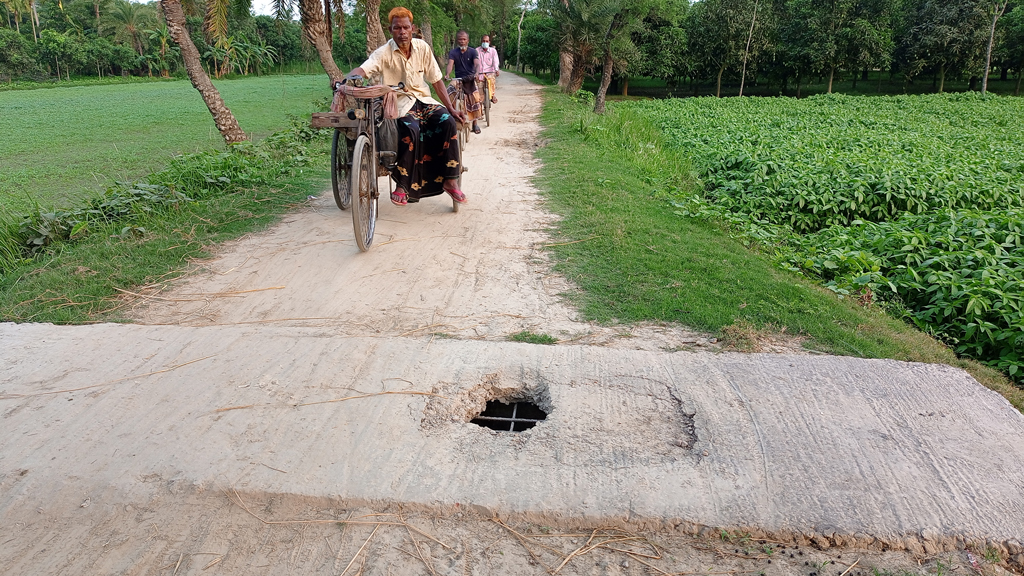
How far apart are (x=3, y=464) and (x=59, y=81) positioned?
160ft

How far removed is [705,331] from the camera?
375 cm

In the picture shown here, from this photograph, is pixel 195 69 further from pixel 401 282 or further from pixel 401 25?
pixel 401 282

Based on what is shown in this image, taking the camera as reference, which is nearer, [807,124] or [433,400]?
[433,400]

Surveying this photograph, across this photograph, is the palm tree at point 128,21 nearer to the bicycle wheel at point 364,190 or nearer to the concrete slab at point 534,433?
the bicycle wheel at point 364,190

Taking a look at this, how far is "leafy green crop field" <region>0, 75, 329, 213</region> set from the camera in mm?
9156

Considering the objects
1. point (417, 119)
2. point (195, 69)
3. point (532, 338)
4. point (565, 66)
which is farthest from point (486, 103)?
point (565, 66)

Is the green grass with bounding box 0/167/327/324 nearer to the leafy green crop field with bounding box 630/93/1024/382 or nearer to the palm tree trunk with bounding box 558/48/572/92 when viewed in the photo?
the leafy green crop field with bounding box 630/93/1024/382

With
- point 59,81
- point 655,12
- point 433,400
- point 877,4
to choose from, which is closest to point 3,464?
point 433,400

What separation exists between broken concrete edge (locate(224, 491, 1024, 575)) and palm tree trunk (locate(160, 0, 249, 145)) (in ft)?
29.4

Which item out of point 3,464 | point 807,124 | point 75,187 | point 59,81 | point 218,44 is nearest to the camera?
point 3,464

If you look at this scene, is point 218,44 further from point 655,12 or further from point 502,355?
point 655,12

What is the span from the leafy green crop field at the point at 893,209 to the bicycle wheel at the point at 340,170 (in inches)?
131

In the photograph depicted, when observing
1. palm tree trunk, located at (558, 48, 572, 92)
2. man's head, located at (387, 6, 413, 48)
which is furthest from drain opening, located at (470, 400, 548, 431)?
palm tree trunk, located at (558, 48, 572, 92)

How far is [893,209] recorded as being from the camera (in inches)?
302
